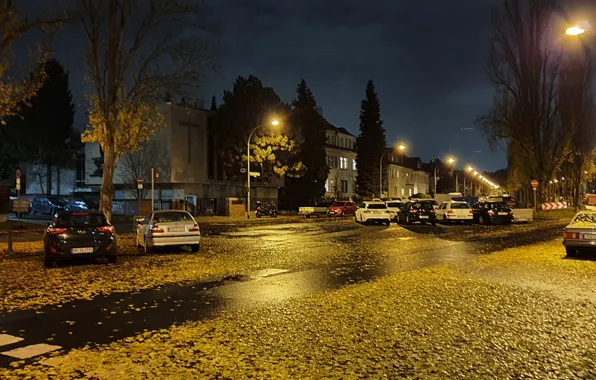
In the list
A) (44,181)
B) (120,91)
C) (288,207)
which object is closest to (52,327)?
(120,91)

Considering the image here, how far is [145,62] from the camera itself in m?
25.9

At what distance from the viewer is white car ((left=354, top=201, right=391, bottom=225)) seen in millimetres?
36562

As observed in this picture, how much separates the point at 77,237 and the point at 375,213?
2463cm

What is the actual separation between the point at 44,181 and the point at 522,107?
52.1 metres

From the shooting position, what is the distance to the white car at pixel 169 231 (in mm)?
17938

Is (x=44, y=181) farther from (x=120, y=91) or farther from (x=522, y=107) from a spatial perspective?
(x=522, y=107)

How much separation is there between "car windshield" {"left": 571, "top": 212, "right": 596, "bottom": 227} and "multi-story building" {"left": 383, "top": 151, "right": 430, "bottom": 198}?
2773 inches

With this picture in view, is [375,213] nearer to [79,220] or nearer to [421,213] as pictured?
[421,213]

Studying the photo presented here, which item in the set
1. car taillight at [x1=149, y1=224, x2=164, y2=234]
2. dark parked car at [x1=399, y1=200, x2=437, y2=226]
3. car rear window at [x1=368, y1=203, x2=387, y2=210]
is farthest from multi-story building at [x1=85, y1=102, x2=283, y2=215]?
car taillight at [x1=149, y1=224, x2=164, y2=234]

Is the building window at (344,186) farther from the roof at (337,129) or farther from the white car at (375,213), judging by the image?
the white car at (375,213)

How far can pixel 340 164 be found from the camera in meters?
80.4

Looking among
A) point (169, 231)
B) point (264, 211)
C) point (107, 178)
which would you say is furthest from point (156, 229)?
point (264, 211)

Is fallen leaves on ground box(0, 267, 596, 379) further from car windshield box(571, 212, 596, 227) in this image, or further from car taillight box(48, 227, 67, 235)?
car taillight box(48, 227, 67, 235)

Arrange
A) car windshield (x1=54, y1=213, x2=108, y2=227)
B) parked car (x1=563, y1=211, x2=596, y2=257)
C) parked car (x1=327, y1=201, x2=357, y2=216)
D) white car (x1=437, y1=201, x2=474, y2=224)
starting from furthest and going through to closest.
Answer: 1. parked car (x1=327, y1=201, x2=357, y2=216)
2. white car (x1=437, y1=201, x2=474, y2=224)
3. parked car (x1=563, y1=211, x2=596, y2=257)
4. car windshield (x1=54, y1=213, x2=108, y2=227)
